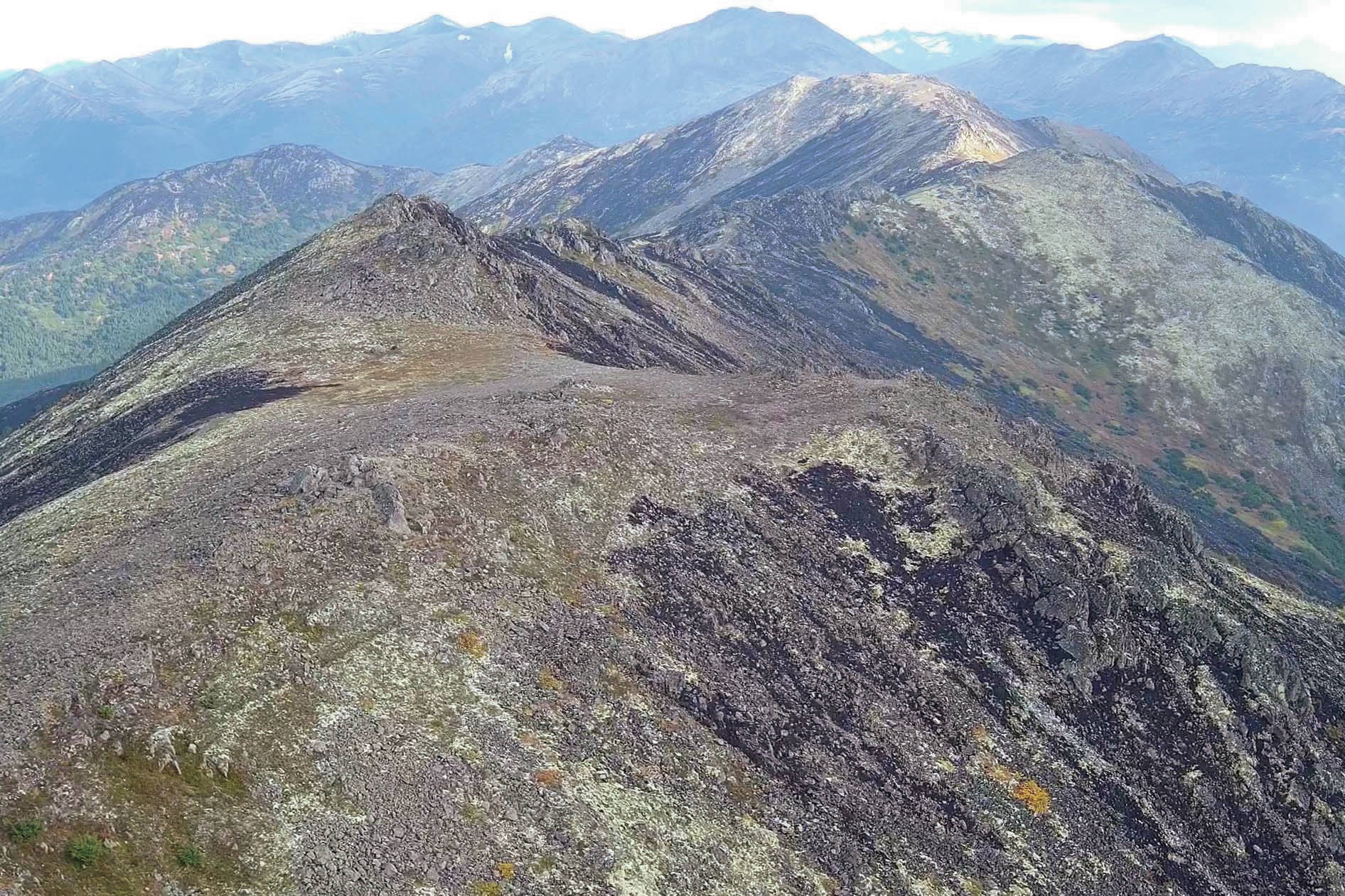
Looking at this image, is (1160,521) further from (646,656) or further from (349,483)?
(349,483)

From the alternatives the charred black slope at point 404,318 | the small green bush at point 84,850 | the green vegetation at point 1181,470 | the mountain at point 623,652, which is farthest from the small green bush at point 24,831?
the green vegetation at point 1181,470

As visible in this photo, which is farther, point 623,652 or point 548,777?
point 623,652

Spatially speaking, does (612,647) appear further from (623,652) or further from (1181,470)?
(1181,470)

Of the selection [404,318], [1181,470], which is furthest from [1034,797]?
[1181,470]

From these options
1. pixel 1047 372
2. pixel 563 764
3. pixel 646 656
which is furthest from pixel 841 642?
pixel 1047 372

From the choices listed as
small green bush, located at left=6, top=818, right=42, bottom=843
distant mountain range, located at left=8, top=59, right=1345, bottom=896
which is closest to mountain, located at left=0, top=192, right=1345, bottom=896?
distant mountain range, located at left=8, top=59, right=1345, bottom=896

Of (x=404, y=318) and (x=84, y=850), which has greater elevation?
(x=404, y=318)
